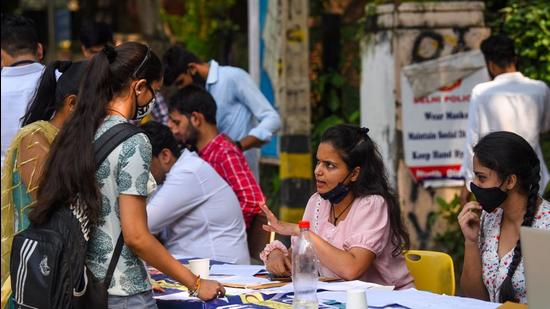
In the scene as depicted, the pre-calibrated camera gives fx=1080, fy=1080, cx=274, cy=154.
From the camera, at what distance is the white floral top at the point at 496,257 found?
4414 millimetres

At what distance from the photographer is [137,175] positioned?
12.8 ft

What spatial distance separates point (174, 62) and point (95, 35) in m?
0.88

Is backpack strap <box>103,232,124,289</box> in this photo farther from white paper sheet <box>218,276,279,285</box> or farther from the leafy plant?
the leafy plant

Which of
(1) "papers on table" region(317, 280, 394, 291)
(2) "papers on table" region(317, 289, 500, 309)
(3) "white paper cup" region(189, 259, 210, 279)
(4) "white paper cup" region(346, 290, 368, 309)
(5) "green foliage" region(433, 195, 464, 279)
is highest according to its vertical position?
(4) "white paper cup" region(346, 290, 368, 309)

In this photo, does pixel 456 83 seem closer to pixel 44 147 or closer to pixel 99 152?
pixel 44 147

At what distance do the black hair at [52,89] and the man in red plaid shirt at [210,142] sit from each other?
1449 mm

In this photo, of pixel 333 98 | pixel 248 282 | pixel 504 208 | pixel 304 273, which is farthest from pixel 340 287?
pixel 333 98

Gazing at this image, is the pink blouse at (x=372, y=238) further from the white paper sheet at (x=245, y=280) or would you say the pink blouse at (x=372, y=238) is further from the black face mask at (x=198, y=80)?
the black face mask at (x=198, y=80)

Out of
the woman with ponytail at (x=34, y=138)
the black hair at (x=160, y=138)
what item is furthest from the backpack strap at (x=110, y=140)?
the black hair at (x=160, y=138)

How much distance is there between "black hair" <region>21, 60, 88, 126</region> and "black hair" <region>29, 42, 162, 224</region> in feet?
2.32

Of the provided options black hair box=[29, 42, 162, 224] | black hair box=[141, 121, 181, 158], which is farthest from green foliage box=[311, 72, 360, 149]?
black hair box=[29, 42, 162, 224]

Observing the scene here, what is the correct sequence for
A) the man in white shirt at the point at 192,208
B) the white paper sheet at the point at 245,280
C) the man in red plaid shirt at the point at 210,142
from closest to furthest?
the white paper sheet at the point at 245,280 → the man in white shirt at the point at 192,208 → the man in red plaid shirt at the point at 210,142

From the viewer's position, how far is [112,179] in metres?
3.91

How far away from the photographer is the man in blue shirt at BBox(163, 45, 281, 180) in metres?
7.21
